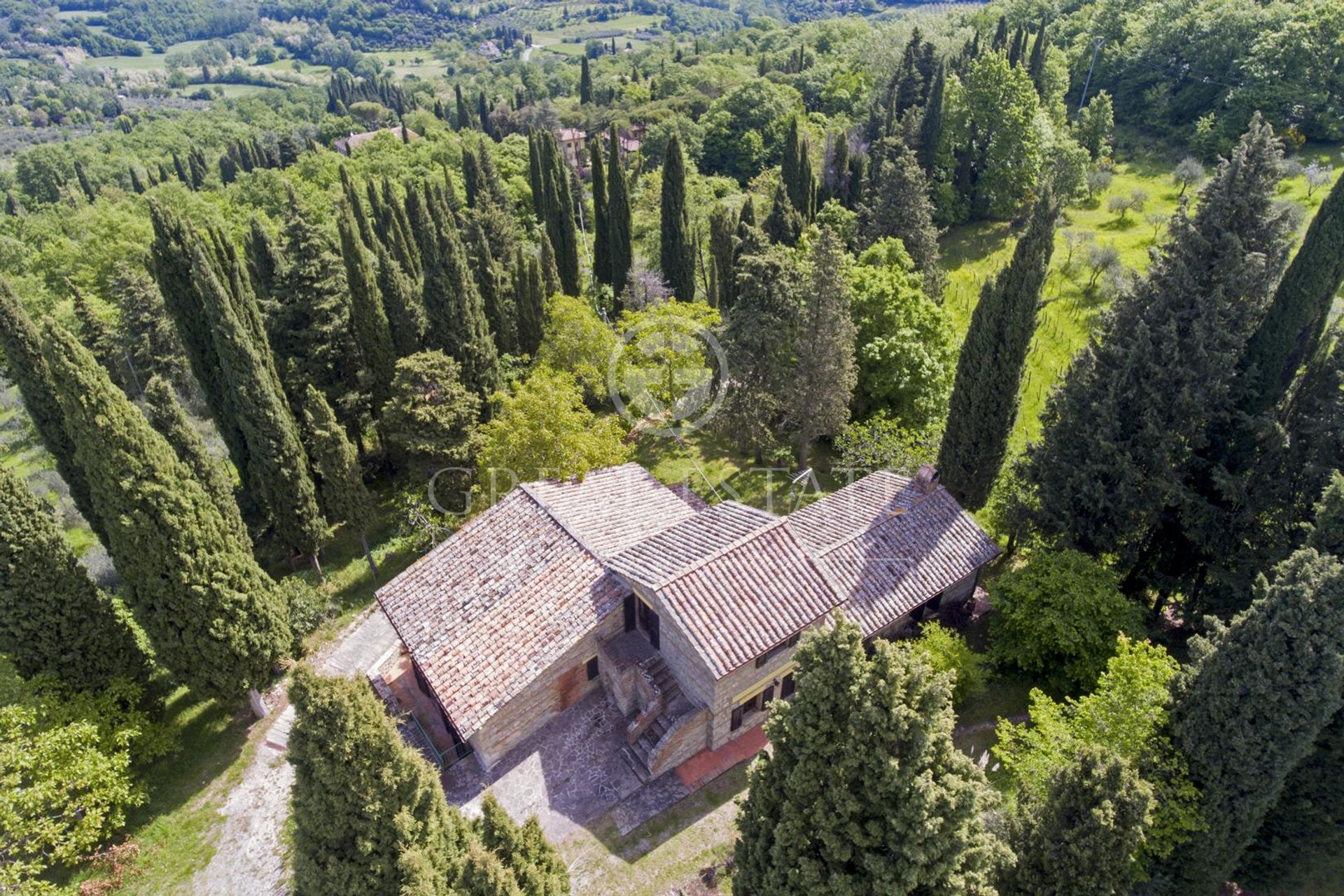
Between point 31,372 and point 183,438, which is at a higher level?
point 31,372

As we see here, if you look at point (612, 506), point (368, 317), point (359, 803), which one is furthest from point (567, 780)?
point (368, 317)

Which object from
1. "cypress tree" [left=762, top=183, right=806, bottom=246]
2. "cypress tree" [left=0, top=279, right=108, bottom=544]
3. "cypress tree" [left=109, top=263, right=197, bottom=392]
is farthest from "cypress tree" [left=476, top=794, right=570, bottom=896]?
"cypress tree" [left=109, top=263, right=197, bottom=392]

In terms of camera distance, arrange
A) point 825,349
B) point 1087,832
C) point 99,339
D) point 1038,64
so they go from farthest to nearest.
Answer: point 1038,64 < point 99,339 < point 825,349 < point 1087,832

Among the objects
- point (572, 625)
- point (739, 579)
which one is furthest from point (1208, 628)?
point (572, 625)

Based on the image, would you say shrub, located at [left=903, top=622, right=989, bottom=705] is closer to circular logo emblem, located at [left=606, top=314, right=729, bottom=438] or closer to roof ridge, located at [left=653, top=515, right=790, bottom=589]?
roof ridge, located at [left=653, top=515, right=790, bottom=589]

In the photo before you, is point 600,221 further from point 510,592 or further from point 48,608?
point 48,608

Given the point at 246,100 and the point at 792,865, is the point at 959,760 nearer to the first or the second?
the point at 792,865

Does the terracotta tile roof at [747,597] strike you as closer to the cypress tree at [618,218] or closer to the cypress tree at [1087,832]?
the cypress tree at [1087,832]
